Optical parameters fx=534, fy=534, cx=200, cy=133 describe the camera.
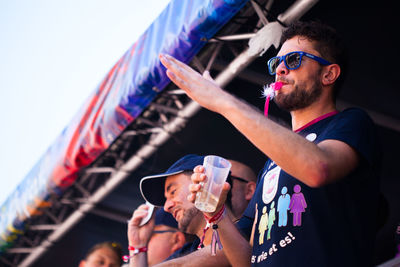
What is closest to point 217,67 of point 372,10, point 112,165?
point 372,10

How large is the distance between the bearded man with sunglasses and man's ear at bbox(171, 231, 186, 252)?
190 cm

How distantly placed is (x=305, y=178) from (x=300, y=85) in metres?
0.51

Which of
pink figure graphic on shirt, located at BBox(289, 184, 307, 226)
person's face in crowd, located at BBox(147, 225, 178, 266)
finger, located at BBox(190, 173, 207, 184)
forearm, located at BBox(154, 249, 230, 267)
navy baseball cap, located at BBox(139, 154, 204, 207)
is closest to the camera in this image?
pink figure graphic on shirt, located at BBox(289, 184, 307, 226)

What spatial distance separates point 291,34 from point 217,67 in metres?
2.30

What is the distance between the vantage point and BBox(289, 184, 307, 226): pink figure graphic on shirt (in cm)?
155

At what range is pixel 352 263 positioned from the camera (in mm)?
1463

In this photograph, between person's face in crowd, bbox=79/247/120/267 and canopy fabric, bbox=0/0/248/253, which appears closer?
canopy fabric, bbox=0/0/248/253

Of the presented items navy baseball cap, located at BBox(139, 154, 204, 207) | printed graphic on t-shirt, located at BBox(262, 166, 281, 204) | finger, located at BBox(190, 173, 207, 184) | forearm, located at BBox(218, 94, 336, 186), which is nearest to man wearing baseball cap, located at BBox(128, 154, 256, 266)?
navy baseball cap, located at BBox(139, 154, 204, 207)

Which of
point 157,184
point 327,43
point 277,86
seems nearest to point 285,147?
point 277,86

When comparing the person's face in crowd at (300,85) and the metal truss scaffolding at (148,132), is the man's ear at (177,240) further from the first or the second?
the person's face in crowd at (300,85)

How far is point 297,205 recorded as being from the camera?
1570 mm

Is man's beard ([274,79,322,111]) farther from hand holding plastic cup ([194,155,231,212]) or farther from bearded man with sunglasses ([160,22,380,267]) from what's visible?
hand holding plastic cup ([194,155,231,212])

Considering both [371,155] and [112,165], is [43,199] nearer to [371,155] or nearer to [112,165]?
[112,165]

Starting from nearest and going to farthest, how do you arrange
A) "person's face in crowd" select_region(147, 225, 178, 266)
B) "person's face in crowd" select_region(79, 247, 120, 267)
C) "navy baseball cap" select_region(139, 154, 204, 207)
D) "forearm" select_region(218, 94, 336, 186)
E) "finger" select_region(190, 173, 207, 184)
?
"forearm" select_region(218, 94, 336, 186)
"finger" select_region(190, 173, 207, 184)
"navy baseball cap" select_region(139, 154, 204, 207)
"person's face in crowd" select_region(147, 225, 178, 266)
"person's face in crowd" select_region(79, 247, 120, 267)
